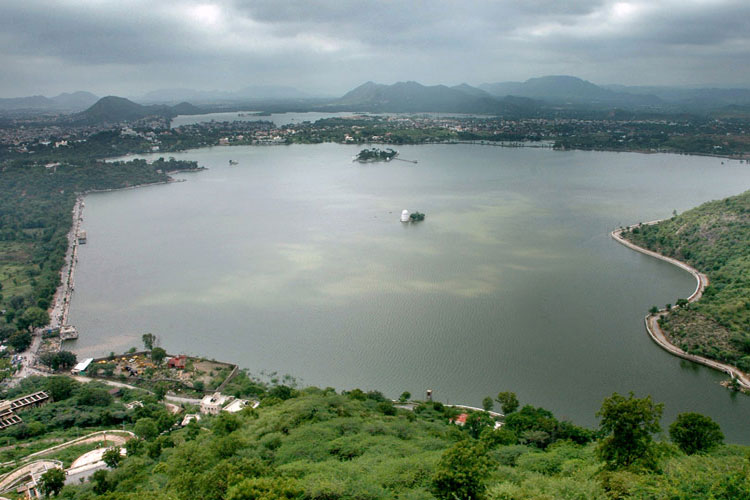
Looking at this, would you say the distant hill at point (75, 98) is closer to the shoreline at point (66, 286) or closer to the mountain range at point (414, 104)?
the mountain range at point (414, 104)

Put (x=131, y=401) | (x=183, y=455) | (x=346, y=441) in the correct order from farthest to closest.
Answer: (x=131, y=401)
(x=346, y=441)
(x=183, y=455)

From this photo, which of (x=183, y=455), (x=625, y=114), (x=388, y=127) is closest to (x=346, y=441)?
(x=183, y=455)

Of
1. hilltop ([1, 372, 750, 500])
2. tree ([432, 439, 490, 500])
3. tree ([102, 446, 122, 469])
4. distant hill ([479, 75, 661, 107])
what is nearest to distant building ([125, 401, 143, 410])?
hilltop ([1, 372, 750, 500])

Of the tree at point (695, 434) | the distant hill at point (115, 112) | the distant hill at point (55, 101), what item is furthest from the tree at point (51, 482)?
the distant hill at point (55, 101)

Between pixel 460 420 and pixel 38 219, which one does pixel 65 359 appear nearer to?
pixel 460 420

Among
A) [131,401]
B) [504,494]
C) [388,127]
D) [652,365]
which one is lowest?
[131,401]

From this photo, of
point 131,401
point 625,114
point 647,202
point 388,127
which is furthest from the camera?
point 625,114

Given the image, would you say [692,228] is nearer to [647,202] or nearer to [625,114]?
[647,202]

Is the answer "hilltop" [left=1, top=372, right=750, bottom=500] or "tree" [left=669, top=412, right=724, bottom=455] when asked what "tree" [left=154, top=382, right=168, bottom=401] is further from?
"tree" [left=669, top=412, right=724, bottom=455]
